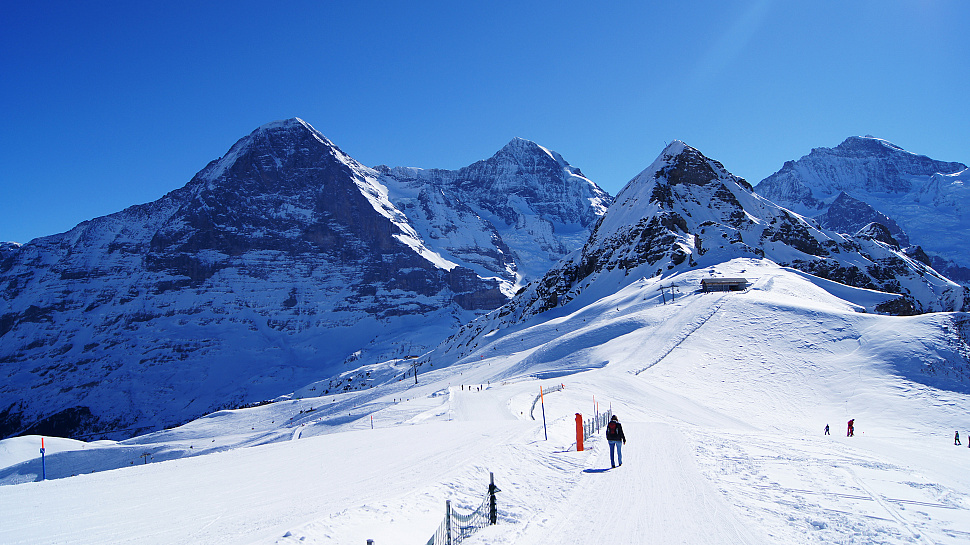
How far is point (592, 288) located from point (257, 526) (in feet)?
318

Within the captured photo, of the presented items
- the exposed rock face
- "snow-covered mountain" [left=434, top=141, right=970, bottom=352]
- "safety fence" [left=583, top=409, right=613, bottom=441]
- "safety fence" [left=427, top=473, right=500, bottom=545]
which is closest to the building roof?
"snow-covered mountain" [left=434, top=141, right=970, bottom=352]

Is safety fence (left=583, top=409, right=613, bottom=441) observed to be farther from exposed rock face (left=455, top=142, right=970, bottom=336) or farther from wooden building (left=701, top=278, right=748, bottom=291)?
exposed rock face (left=455, top=142, right=970, bottom=336)

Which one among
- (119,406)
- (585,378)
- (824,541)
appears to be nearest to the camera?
(824,541)

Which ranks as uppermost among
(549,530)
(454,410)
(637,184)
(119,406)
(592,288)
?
(637,184)

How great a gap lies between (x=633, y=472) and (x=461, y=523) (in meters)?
5.48

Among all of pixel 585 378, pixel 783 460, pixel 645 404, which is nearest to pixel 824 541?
pixel 783 460

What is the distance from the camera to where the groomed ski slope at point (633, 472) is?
907 centimetres

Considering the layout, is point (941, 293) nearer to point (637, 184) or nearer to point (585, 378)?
point (637, 184)

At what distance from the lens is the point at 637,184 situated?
451 ft

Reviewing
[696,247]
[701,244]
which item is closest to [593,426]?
[696,247]

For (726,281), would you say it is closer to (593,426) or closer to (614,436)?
(593,426)

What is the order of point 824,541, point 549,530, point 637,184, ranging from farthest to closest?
point 637,184
point 549,530
point 824,541

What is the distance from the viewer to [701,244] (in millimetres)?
100375

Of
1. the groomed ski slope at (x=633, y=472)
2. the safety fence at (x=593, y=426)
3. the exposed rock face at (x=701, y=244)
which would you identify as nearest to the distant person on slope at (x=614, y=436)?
the groomed ski slope at (x=633, y=472)
